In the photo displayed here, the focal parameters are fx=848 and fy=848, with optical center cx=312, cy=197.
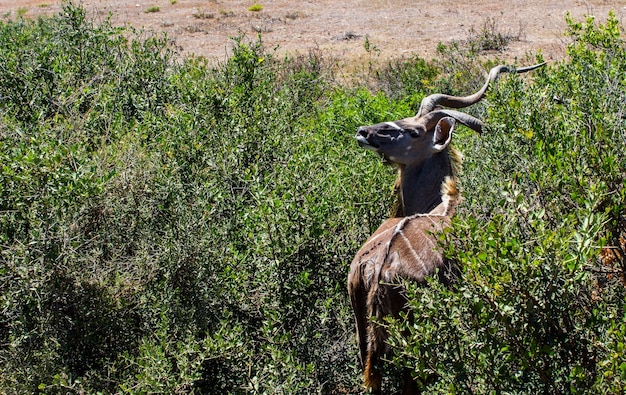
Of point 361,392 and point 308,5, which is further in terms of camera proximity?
point 308,5

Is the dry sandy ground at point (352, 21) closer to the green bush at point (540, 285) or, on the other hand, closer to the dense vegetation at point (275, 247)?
the dense vegetation at point (275, 247)

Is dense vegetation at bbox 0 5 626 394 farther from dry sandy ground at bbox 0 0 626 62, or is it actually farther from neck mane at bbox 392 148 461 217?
dry sandy ground at bbox 0 0 626 62

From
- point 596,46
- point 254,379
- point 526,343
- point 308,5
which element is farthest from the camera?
point 308,5

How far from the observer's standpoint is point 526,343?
4.50 m

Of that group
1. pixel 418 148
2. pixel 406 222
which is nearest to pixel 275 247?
pixel 406 222

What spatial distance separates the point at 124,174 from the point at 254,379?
8.41 ft

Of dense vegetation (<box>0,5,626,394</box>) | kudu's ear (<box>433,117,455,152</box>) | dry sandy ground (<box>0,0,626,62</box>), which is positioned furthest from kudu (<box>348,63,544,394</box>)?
dry sandy ground (<box>0,0,626,62</box>)

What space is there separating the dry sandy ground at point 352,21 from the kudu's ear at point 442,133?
11.0 metres

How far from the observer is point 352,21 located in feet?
81.3

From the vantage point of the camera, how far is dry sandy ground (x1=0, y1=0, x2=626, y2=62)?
21.0 m

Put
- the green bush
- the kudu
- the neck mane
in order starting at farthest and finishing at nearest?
the neck mane → the kudu → the green bush

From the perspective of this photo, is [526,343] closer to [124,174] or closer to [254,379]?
[254,379]

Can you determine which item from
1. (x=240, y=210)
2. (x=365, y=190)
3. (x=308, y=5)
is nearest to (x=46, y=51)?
(x=240, y=210)

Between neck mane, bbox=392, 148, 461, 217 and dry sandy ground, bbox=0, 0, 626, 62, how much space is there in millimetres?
11020
